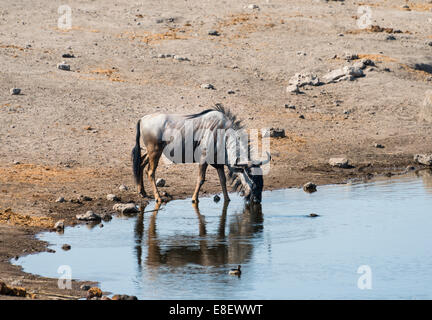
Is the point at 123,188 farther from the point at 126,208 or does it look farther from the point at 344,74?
the point at 344,74

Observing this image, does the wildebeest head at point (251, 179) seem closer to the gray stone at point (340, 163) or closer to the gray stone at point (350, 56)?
the gray stone at point (340, 163)

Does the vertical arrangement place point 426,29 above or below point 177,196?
above

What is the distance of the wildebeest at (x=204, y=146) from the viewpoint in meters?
17.7

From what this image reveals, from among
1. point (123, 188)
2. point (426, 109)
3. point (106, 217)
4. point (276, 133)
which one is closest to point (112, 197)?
point (123, 188)

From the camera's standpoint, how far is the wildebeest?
17688 mm

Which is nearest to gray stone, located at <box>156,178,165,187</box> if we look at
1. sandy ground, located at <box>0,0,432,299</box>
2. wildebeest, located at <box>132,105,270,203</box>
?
sandy ground, located at <box>0,0,432,299</box>

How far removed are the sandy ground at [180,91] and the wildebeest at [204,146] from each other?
1.16 m

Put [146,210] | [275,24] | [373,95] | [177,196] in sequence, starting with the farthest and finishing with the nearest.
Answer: [275,24], [373,95], [177,196], [146,210]

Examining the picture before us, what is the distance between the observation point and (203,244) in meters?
14.2

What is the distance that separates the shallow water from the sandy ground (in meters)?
1.10

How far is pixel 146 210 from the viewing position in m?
17.2
